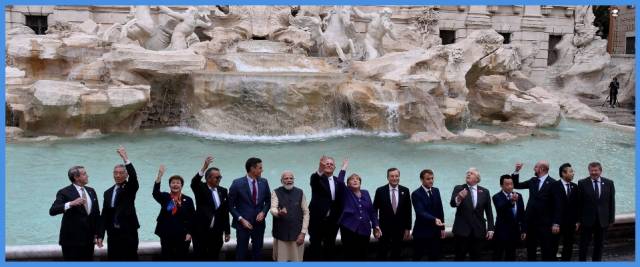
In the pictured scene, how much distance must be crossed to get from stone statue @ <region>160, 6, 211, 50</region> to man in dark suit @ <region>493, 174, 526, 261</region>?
30.0ft

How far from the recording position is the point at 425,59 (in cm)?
1152

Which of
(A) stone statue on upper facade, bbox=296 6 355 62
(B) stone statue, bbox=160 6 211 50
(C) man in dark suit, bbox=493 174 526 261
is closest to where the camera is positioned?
(C) man in dark suit, bbox=493 174 526 261

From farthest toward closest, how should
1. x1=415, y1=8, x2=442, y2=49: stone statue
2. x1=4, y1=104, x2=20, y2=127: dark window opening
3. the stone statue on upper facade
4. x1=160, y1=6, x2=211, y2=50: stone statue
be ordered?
x1=415, y1=8, x2=442, y2=49: stone statue → the stone statue on upper facade → x1=160, y1=6, x2=211, y2=50: stone statue → x1=4, y1=104, x2=20, y2=127: dark window opening

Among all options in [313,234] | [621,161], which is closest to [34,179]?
[313,234]

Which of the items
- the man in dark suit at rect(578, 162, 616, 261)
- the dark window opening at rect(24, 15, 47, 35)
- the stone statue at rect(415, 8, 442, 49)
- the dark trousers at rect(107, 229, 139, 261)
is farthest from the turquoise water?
the dark window opening at rect(24, 15, 47, 35)

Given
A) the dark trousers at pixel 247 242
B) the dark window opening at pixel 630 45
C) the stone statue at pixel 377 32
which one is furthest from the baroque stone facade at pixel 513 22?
the dark trousers at pixel 247 242

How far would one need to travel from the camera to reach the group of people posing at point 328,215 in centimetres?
418

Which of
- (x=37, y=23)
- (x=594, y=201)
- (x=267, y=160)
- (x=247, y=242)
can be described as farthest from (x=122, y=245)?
(x=37, y=23)

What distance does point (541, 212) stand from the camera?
459 cm

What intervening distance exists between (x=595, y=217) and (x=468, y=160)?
4.05 m

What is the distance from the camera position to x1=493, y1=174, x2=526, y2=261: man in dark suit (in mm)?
4488

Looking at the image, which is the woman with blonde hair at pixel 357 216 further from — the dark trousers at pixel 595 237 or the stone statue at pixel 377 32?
the stone statue at pixel 377 32

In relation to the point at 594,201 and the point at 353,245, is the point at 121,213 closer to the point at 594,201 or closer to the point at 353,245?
the point at 353,245

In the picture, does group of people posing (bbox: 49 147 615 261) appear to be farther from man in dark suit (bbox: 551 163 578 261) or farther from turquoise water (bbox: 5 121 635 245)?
turquoise water (bbox: 5 121 635 245)
